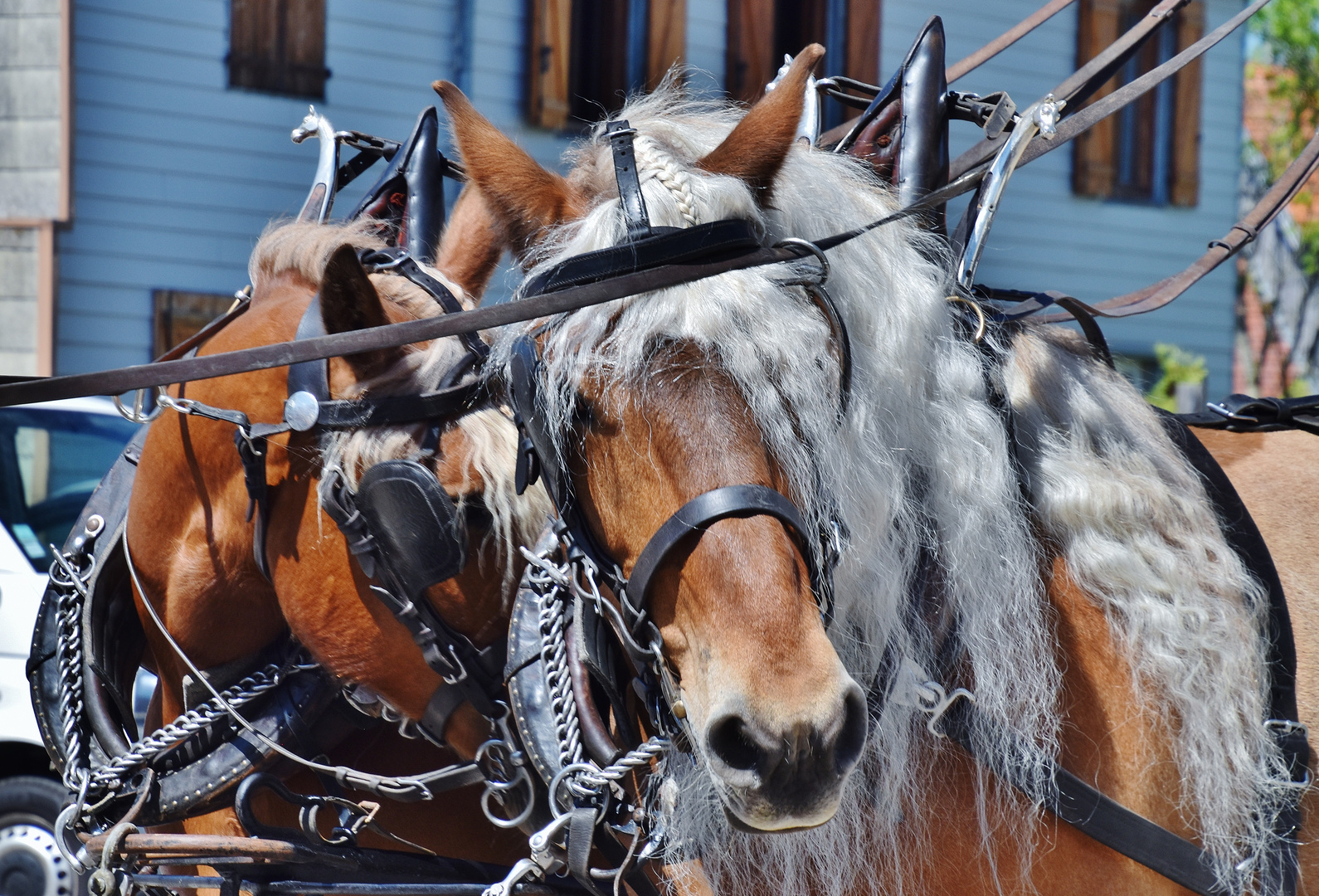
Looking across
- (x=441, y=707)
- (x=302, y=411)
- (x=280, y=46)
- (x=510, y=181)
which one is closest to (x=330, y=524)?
(x=302, y=411)

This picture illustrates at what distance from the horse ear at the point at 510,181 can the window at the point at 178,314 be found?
5.57 meters

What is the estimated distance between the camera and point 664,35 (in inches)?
316

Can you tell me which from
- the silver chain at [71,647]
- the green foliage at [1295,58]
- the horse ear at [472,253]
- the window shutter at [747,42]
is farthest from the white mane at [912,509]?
the green foliage at [1295,58]

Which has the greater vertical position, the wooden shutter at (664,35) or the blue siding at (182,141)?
the wooden shutter at (664,35)

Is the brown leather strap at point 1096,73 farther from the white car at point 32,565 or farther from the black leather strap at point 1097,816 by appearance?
the white car at point 32,565

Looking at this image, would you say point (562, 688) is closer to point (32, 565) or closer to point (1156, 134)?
point (32, 565)

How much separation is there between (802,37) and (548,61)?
7.15 ft

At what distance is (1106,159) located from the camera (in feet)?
32.6

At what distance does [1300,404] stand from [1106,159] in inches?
325

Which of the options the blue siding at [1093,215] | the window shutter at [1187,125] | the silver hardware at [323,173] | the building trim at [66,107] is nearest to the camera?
the silver hardware at [323,173]

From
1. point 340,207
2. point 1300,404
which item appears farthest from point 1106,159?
point 1300,404

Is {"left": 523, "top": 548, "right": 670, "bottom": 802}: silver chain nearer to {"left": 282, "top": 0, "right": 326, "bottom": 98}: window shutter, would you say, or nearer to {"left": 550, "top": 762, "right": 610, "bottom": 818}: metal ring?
{"left": 550, "top": 762, "right": 610, "bottom": 818}: metal ring

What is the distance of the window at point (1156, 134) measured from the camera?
9.96m

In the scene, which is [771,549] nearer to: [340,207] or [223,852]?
[223,852]
